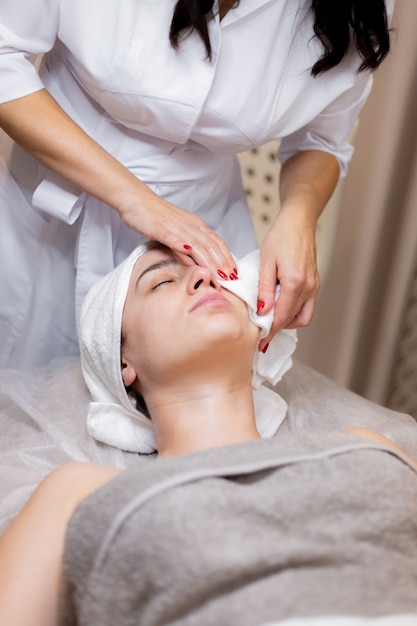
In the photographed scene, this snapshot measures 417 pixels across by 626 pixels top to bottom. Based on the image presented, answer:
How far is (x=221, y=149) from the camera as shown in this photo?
5.11ft

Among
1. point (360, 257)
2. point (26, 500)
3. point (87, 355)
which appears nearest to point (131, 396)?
point (87, 355)

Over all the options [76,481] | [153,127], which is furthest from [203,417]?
[153,127]

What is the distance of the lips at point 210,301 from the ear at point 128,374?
0.18 m

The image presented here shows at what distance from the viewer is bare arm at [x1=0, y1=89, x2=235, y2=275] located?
1.38 metres

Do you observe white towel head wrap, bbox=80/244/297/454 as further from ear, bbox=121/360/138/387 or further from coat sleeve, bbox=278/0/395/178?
coat sleeve, bbox=278/0/395/178

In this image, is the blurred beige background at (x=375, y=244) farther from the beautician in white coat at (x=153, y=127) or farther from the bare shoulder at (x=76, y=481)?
the bare shoulder at (x=76, y=481)

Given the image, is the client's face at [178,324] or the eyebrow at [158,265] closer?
the client's face at [178,324]

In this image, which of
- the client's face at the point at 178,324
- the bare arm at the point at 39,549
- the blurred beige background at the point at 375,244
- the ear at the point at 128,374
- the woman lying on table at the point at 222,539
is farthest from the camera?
the blurred beige background at the point at 375,244

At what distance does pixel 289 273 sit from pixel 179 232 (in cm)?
22

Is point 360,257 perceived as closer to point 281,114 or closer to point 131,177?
point 281,114

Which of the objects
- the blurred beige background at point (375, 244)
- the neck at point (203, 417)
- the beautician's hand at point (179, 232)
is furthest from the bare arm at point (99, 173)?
the blurred beige background at point (375, 244)

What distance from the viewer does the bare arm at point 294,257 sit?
4.59ft

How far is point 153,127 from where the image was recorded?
147cm

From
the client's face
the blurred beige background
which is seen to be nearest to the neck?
the client's face
